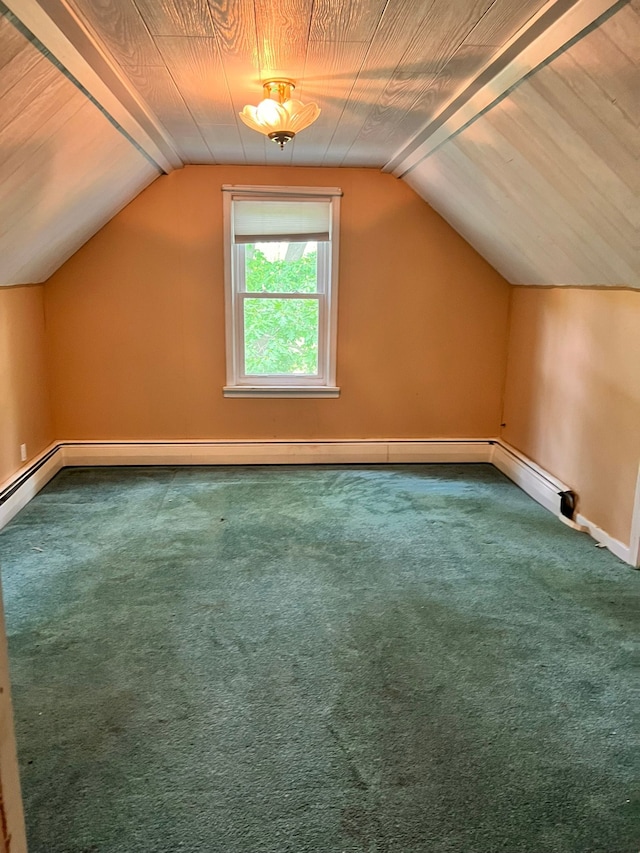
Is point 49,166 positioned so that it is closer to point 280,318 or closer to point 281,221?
point 281,221

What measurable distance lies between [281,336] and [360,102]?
6.62ft

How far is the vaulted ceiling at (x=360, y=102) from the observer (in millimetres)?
1893

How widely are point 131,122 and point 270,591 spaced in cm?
231

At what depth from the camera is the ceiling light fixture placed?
2.51m

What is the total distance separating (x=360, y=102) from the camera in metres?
2.81

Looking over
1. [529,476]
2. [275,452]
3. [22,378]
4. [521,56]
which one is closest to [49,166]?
[22,378]

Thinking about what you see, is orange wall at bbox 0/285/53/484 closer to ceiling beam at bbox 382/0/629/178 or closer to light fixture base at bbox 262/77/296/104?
light fixture base at bbox 262/77/296/104

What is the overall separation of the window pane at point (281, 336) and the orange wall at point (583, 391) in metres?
1.50

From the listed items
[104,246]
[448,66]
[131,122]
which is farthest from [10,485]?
[448,66]

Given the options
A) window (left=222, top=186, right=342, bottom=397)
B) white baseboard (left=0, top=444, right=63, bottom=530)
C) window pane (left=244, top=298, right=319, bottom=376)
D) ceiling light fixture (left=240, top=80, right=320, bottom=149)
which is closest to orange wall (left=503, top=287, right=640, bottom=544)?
window (left=222, top=186, right=342, bottom=397)

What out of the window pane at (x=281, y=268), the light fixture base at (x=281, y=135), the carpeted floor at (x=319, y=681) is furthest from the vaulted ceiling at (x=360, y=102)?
the carpeted floor at (x=319, y=681)

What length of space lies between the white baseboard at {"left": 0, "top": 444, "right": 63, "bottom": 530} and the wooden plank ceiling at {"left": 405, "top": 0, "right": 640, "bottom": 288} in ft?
10.1

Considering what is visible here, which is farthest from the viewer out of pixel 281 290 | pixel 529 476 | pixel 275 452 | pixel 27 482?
pixel 275 452

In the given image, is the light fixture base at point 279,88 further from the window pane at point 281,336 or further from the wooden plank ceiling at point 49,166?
the window pane at point 281,336
